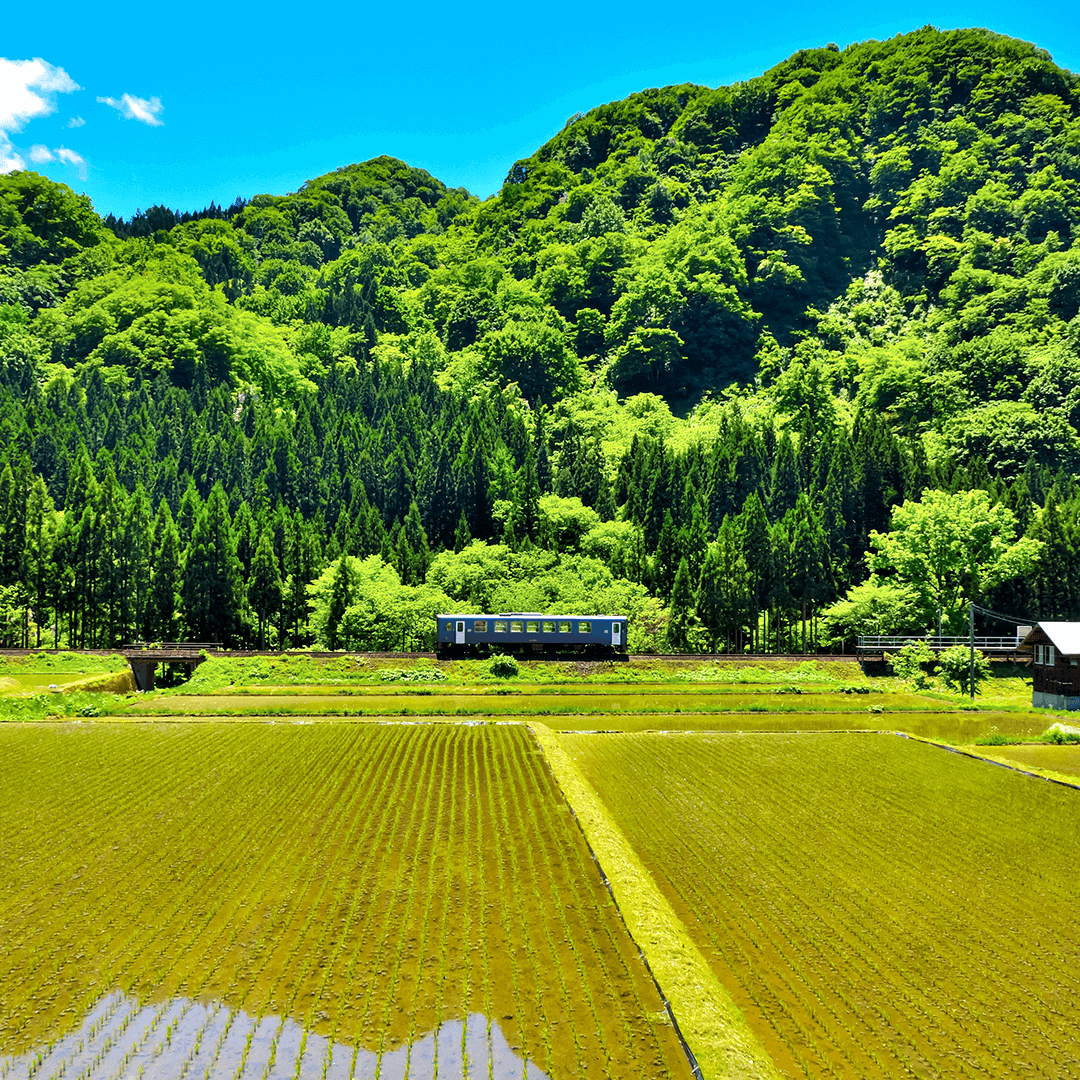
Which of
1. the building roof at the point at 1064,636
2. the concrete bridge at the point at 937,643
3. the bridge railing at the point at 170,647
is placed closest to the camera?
the building roof at the point at 1064,636

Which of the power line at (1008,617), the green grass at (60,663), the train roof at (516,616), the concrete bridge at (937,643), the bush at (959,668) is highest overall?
the power line at (1008,617)

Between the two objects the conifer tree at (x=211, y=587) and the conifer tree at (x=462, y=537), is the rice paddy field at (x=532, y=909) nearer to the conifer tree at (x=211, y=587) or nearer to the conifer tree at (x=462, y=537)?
the conifer tree at (x=211, y=587)

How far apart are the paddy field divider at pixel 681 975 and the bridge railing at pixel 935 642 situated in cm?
4323

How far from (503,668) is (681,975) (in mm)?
42347

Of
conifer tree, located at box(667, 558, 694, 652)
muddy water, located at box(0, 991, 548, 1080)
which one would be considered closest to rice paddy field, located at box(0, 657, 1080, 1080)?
muddy water, located at box(0, 991, 548, 1080)

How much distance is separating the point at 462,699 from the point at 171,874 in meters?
28.2

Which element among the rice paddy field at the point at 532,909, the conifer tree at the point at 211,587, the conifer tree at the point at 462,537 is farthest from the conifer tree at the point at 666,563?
the rice paddy field at the point at 532,909

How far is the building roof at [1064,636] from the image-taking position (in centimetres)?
4384

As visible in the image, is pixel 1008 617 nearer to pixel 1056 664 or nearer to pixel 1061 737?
pixel 1056 664

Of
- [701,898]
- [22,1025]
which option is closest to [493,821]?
[701,898]

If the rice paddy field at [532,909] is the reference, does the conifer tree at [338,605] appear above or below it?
above

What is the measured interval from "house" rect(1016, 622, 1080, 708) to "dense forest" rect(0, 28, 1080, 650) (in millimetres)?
13985

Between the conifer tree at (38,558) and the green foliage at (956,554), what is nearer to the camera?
the green foliage at (956,554)

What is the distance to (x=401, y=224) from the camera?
613ft
